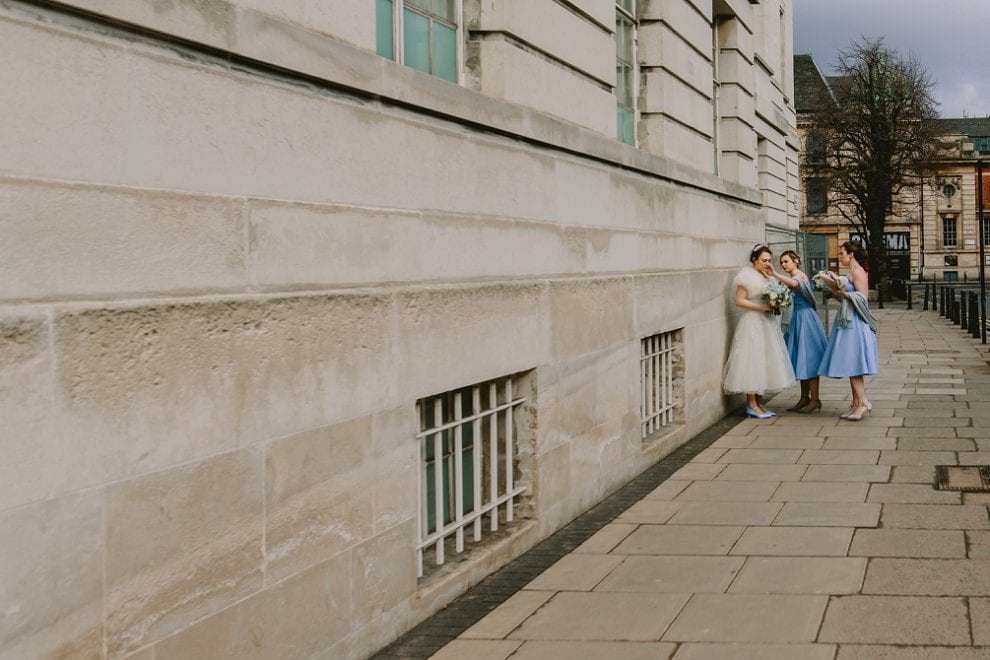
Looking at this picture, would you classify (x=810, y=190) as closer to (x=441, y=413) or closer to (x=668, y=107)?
(x=668, y=107)

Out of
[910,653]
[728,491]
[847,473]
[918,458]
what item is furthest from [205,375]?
[918,458]

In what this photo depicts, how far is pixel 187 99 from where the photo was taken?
386 centimetres

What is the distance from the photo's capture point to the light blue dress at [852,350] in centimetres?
1215

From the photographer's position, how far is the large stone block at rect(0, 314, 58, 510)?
3.04 m

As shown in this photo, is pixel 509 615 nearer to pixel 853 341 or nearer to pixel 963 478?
pixel 963 478

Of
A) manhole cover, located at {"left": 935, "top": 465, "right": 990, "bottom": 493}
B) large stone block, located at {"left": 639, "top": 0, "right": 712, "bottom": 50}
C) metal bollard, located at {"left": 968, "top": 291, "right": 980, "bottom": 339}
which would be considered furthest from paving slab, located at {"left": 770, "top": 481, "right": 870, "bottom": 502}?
metal bollard, located at {"left": 968, "top": 291, "right": 980, "bottom": 339}

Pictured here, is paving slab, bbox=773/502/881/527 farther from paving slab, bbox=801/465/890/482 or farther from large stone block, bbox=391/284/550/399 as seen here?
large stone block, bbox=391/284/550/399

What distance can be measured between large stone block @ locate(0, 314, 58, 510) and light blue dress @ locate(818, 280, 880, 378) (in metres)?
10.1

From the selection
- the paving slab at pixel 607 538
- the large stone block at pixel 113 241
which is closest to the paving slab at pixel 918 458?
the paving slab at pixel 607 538

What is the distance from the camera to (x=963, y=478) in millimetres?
8828

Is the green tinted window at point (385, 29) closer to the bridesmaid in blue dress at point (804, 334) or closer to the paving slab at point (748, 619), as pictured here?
the paving slab at point (748, 619)

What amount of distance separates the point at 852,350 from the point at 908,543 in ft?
18.8

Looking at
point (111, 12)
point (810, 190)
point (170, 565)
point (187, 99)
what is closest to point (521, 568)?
point (170, 565)

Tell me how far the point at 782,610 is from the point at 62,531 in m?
3.41
